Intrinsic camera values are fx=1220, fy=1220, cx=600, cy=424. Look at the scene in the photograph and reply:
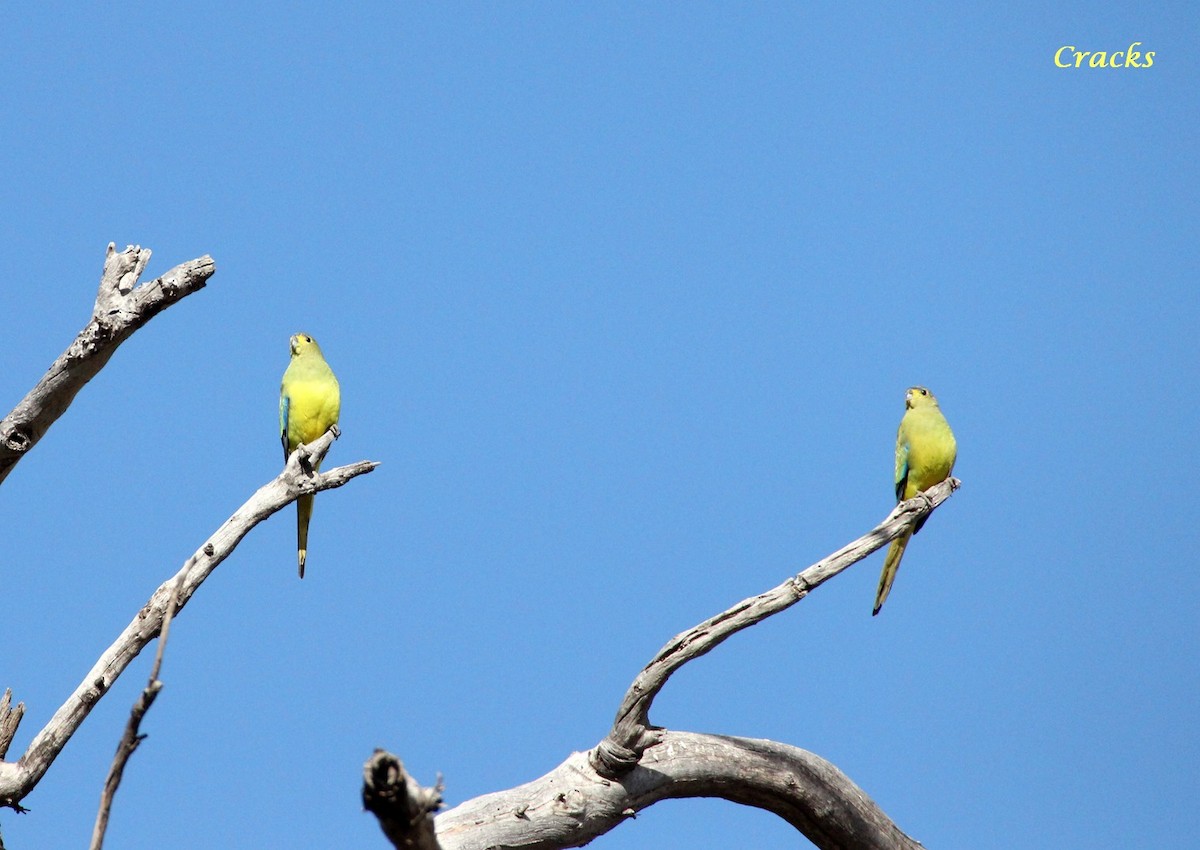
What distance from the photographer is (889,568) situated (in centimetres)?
806

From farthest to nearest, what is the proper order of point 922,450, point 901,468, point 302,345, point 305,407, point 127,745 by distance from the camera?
point 302,345 < point 305,407 < point 901,468 < point 922,450 < point 127,745

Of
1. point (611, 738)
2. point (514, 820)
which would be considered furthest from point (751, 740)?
point (514, 820)

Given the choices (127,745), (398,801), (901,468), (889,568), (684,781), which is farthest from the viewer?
(901,468)

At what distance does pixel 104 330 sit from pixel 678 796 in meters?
4.03

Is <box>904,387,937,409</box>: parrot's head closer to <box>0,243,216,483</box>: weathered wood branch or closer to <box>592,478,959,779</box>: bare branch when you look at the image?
<box>592,478,959,779</box>: bare branch

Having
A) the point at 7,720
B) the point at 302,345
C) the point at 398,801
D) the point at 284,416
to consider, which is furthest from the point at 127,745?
the point at 302,345

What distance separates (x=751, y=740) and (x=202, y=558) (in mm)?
3157

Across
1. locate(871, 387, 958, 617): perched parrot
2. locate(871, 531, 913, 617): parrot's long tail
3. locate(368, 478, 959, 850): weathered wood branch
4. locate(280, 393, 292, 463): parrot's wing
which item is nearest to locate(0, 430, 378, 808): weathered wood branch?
locate(368, 478, 959, 850): weathered wood branch

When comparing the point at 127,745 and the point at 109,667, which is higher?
the point at 109,667

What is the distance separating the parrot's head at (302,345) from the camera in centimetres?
959

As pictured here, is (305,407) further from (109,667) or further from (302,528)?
(109,667)

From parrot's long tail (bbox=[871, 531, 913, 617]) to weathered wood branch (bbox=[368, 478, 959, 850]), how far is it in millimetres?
1013

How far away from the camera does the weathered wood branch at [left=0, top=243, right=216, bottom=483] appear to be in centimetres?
661

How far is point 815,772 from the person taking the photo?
271 inches
